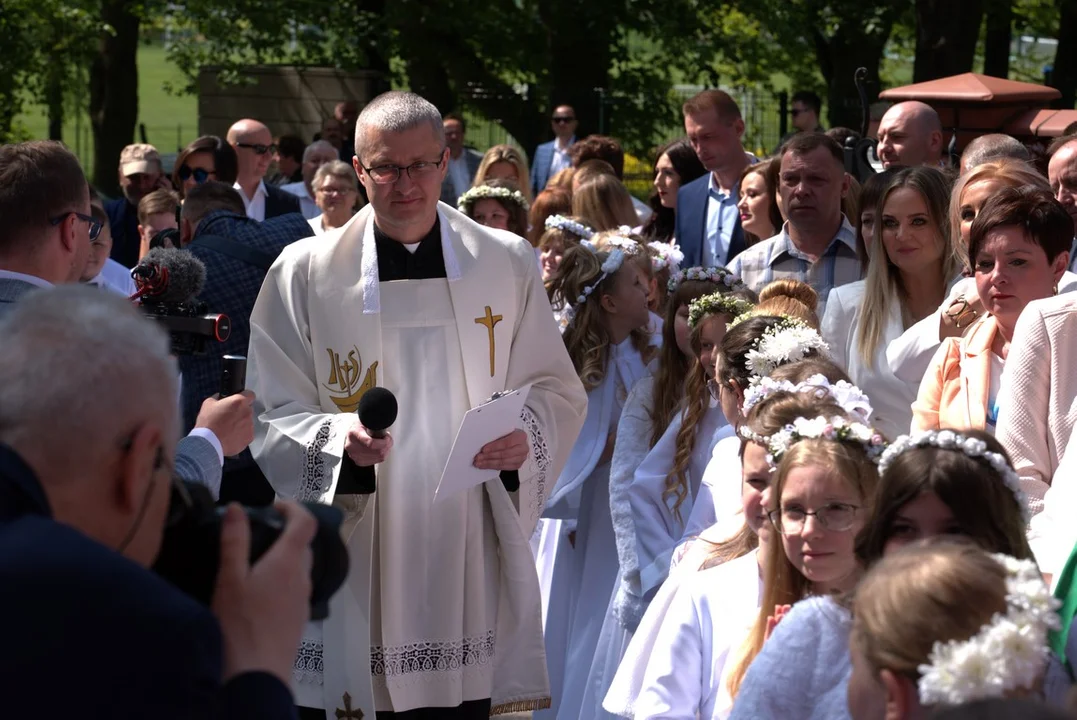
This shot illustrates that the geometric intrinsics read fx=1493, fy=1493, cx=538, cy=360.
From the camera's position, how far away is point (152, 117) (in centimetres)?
4841

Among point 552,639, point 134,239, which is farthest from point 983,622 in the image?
point 134,239

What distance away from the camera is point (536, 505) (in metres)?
5.05

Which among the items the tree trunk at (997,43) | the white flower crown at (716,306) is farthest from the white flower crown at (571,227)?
the tree trunk at (997,43)

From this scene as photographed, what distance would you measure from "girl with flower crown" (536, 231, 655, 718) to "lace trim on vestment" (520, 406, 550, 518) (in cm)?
113

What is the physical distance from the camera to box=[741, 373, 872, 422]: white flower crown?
401cm

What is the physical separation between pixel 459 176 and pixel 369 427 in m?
9.40

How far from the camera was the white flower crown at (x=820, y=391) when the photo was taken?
4.01 meters

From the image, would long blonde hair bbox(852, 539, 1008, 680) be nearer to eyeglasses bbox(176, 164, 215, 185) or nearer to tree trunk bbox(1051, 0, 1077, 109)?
eyeglasses bbox(176, 164, 215, 185)

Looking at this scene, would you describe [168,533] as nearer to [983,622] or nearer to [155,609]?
[155,609]

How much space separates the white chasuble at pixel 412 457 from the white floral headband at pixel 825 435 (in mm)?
1248

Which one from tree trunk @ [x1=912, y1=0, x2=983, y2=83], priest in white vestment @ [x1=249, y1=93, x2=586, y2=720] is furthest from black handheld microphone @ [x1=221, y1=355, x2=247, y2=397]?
tree trunk @ [x1=912, y1=0, x2=983, y2=83]

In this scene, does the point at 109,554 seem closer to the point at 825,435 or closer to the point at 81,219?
the point at 825,435

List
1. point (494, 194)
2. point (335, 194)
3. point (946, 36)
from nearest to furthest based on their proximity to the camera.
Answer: point (494, 194)
point (335, 194)
point (946, 36)

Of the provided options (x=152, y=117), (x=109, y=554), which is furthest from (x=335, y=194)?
(x=152, y=117)
